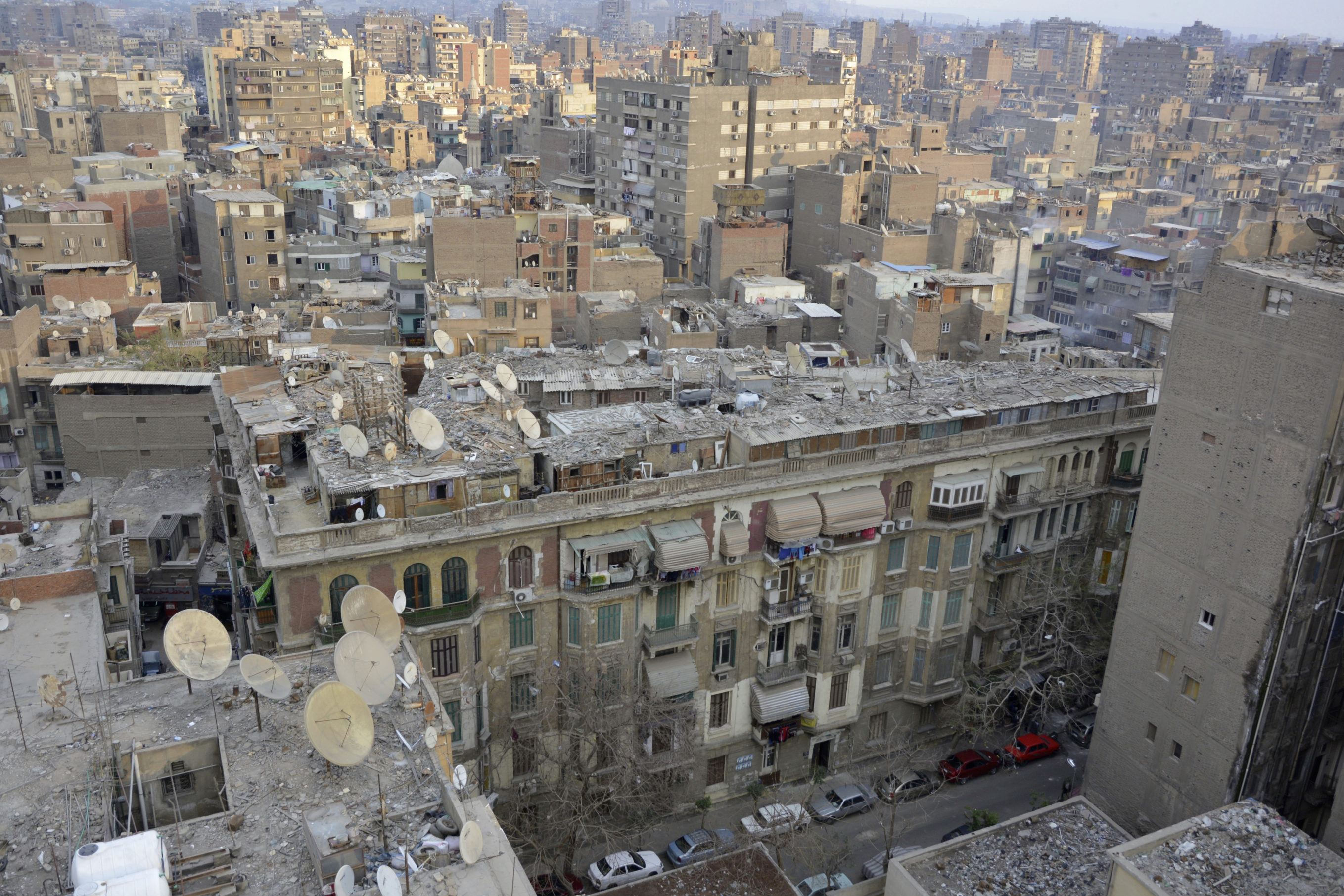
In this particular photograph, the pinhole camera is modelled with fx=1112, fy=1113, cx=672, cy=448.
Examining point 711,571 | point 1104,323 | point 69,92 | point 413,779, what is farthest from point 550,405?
point 69,92

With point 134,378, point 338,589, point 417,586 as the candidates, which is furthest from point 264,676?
point 134,378

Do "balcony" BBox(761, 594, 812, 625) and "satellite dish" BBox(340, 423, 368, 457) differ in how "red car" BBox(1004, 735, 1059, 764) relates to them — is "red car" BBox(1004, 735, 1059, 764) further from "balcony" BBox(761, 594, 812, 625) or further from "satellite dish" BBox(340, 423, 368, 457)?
"satellite dish" BBox(340, 423, 368, 457)

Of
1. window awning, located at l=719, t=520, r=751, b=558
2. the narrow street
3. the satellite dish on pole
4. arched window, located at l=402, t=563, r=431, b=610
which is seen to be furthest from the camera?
the satellite dish on pole

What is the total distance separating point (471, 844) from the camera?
2181cm

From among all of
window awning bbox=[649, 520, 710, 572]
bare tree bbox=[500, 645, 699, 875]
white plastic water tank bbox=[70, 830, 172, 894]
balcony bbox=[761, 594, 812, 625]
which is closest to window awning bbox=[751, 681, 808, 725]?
balcony bbox=[761, 594, 812, 625]

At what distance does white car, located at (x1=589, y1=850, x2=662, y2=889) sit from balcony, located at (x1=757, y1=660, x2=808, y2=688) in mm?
7674

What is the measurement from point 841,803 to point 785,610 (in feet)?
25.7

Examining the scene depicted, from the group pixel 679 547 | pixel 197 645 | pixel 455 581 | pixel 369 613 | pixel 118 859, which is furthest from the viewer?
pixel 679 547

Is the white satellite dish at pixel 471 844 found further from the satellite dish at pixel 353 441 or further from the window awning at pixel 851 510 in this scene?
the window awning at pixel 851 510

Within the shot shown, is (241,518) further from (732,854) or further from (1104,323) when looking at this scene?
(1104,323)

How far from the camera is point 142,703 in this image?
2747 cm

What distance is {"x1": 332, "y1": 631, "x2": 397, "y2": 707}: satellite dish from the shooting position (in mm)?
26172

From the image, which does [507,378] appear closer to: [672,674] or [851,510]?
[672,674]

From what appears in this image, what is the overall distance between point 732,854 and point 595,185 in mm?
91541
